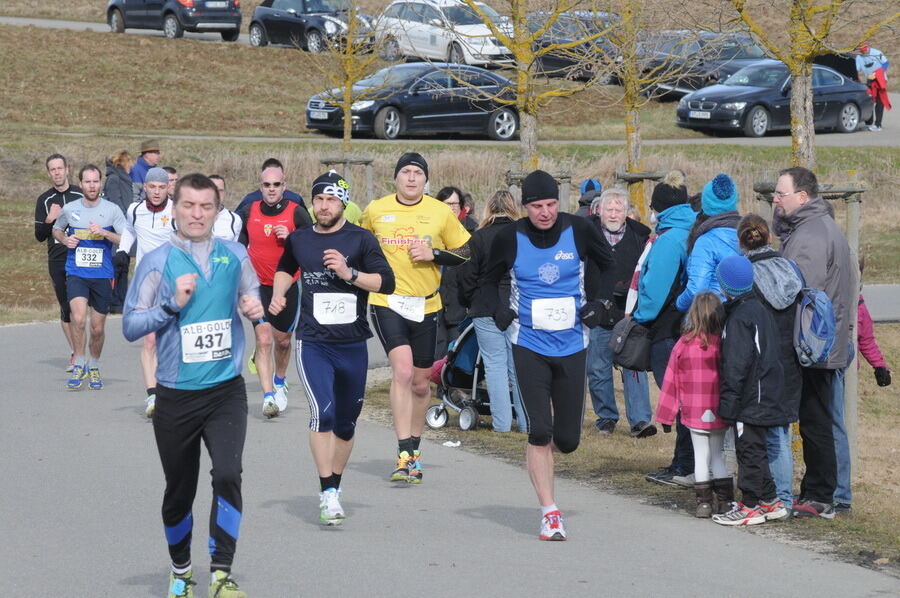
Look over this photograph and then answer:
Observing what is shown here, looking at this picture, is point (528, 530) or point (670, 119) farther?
point (670, 119)

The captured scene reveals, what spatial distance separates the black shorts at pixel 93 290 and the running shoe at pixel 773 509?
24.5 feet

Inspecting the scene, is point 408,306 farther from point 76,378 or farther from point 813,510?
point 76,378

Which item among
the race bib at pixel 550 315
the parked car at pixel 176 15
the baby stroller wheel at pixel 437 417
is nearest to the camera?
the race bib at pixel 550 315

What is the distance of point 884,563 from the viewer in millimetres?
7625

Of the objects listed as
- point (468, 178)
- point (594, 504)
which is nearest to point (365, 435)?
point (594, 504)

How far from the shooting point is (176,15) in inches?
1719

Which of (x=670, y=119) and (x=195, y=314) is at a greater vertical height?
(x=670, y=119)

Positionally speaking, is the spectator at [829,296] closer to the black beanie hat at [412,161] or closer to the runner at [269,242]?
the black beanie hat at [412,161]

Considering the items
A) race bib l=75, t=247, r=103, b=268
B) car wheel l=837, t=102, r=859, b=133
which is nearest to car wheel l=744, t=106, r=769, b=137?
car wheel l=837, t=102, r=859, b=133

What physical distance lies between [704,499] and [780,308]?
4.07 feet

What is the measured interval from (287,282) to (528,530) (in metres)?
2.04

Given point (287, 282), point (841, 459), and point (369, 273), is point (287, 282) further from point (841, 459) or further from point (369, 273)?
point (841, 459)

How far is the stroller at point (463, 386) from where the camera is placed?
12078 mm

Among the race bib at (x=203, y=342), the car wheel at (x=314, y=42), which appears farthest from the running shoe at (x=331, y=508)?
the car wheel at (x=314, y=42)
